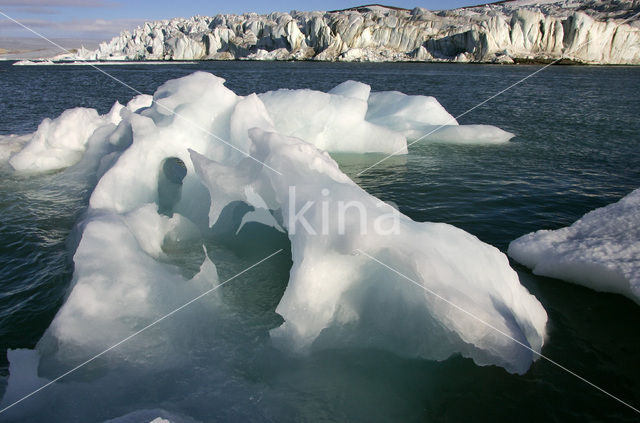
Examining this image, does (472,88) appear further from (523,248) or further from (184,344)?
(184,344)

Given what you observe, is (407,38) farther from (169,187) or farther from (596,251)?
(596,251)

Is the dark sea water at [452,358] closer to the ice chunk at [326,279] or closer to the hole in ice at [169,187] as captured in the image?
the ice chunk at [326,279]

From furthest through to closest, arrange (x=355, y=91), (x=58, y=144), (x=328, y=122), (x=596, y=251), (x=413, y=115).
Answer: (x=413, y=115) → (x=355, y=91) → (x=328, y=122) → (x=58, y=144) → (x=596, y=251)

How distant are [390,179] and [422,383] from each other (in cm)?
611

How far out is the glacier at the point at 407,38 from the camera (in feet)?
185

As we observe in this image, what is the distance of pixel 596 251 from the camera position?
190 inches

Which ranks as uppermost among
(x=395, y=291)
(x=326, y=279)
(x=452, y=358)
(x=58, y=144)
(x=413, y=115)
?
(x=413, y=115)

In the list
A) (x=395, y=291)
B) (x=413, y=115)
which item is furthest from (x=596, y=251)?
(x=413, y=115)

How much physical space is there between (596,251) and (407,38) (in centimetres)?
7368

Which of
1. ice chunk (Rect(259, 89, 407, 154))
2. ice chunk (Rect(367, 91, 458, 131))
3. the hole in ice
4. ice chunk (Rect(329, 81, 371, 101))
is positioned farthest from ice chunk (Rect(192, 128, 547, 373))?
ice chunk (Rect(367, 91, 458, 131))

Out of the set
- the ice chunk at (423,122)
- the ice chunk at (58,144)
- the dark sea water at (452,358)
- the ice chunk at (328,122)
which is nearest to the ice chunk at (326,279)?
the dark sea water at (452,358)

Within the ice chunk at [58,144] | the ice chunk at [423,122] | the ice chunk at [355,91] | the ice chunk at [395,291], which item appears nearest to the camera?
the ice chunk at [395,291]

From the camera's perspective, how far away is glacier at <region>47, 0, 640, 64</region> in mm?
56500

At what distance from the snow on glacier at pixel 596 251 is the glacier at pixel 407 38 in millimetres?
60385
